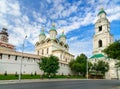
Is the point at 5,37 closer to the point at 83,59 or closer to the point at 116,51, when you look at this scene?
the point at 83,59

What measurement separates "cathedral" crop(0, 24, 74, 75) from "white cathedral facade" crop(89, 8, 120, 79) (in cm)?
1372

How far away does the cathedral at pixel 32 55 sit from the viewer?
44.5 meters

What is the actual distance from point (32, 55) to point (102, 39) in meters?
42.1

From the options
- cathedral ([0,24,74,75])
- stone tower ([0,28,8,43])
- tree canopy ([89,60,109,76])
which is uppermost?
stone tower ([0,28,8,43])

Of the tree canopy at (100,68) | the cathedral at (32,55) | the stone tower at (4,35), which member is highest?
the stone tower at (4,35)

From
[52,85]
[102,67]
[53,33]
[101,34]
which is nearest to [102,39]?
[101,34]

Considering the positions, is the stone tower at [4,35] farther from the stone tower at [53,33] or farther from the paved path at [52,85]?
the paved path at [52,85]

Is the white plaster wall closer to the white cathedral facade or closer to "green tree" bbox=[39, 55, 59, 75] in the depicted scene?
"green tree" bbox=[39, 55, 59, 75]

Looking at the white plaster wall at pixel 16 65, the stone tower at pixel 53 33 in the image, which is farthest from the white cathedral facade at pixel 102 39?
the white plaster wall at pixel 16 65

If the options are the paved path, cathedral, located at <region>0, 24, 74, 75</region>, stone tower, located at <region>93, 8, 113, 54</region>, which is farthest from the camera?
stone tower, located at <region>93, 8, 113, 54</region>

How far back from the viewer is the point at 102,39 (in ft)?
263

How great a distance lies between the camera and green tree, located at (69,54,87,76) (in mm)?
64025

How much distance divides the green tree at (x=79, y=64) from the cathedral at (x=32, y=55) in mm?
2347

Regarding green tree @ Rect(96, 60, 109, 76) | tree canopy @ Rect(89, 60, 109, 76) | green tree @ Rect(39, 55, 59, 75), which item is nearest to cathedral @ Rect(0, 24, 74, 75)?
green tree @ Rect(39, 55, 59, 75)
